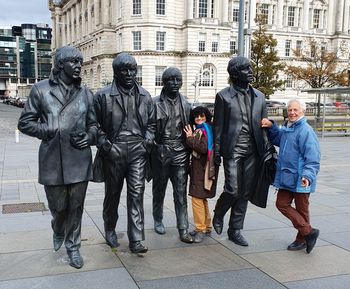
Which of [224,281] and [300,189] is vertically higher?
[300,189]

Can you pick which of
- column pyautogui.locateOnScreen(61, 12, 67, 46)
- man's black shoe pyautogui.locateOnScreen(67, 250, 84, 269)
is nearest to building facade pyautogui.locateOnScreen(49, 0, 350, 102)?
column pyautogui.locateOnScreen(61, 12, 67, 46)

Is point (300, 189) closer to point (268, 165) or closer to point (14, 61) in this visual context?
point (268, 165)

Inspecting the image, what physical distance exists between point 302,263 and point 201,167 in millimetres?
1530

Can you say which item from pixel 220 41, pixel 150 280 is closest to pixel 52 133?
pixel 150 280

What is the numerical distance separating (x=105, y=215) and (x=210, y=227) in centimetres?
138

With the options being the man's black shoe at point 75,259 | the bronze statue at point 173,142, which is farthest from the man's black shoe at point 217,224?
the man's black shoe at point 75,259

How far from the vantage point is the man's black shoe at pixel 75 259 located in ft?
13.8

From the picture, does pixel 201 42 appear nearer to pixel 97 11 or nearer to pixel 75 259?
pixel 97 11

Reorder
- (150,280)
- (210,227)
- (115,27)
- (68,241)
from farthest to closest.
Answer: (115,27)
(210,227)
(68,241)
(150,280)

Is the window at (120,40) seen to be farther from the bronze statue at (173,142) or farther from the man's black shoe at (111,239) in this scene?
the man's black shoe at (111,239)

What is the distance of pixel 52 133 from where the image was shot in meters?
3.95

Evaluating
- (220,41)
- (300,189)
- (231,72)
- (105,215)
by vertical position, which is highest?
(220,41)

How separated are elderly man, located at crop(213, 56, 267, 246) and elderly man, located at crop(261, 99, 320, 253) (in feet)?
0.61

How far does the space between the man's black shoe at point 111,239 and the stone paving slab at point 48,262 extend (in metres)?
0.06
